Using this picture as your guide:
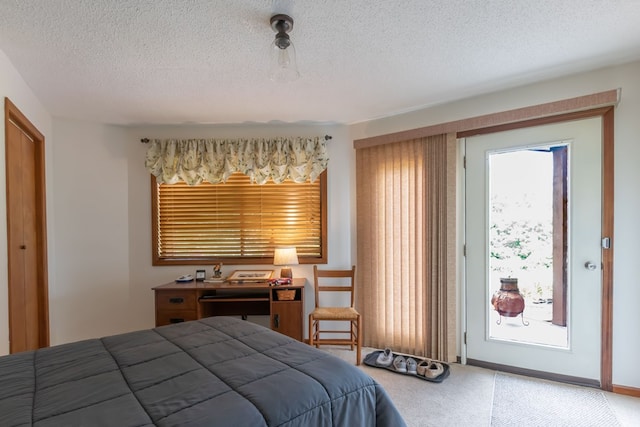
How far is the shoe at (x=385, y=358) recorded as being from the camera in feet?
9.00

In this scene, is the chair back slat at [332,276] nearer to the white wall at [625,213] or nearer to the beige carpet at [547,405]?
the beige carpet at [547,405]

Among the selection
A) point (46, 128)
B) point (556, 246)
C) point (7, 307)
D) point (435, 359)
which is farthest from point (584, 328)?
point (46, 128)

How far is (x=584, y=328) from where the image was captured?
236cm

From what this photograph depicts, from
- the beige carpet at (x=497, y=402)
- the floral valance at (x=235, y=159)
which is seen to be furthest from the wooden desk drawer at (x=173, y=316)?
the beige carpet at (x=497, y=402)

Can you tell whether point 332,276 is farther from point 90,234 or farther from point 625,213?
point 90,234

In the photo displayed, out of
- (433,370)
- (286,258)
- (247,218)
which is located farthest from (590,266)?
(247,218)

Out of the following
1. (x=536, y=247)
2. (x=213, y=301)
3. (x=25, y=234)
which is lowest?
(x=213, y=301)

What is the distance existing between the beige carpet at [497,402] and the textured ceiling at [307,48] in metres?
2.35

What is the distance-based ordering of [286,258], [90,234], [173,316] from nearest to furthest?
[173,316]
[286,258]
[90,234]

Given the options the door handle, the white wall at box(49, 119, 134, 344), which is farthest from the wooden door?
the door handle

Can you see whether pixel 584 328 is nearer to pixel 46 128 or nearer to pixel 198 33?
pixel 198 33

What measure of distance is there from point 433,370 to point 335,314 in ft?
3.02

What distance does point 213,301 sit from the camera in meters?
3.00

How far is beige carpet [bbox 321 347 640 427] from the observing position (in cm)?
196
